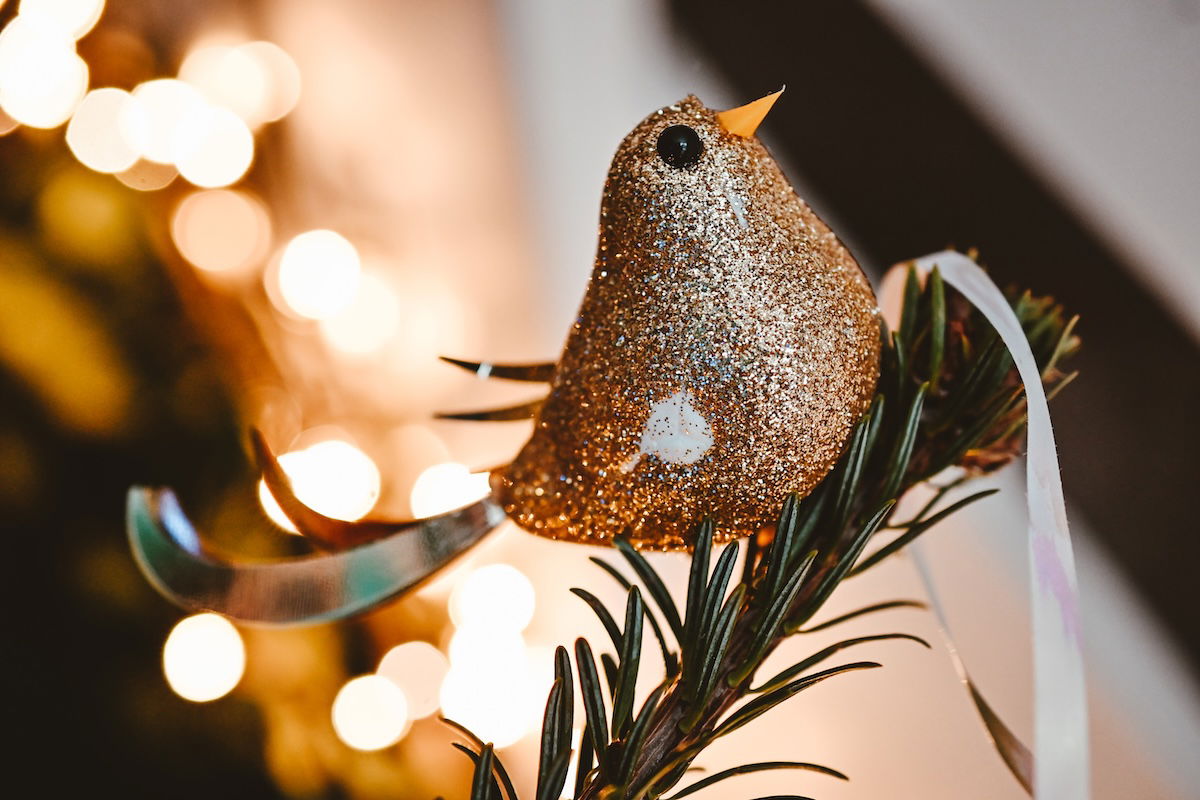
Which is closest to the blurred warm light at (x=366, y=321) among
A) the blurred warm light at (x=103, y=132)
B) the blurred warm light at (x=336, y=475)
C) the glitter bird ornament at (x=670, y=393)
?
the blurred warm light at (x=336, y=475)

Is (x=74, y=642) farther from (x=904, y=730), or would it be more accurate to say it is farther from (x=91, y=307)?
(x=904, y=730)

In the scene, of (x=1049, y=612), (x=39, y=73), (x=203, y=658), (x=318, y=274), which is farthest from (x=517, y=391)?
(x=1049, y=612)


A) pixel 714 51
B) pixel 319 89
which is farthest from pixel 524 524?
pixel 319 89

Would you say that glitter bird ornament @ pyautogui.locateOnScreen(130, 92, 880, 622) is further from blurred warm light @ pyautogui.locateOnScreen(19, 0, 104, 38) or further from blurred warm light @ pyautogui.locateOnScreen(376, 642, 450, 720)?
blurred warm light @ pyautogui.locateOnScreen(19, 0, 104, 38)

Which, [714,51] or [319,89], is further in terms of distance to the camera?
[319,89]

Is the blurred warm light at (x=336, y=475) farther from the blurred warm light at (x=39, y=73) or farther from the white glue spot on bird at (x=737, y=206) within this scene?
the white glue spot on bird at (x=737, y=206)

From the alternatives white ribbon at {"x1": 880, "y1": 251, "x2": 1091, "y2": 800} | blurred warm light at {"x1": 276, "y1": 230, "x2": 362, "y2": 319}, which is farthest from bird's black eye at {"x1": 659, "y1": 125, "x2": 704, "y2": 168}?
blurred warm light at {"x1": 276, "y1": 230, "x2": 362, "y2": 319}
